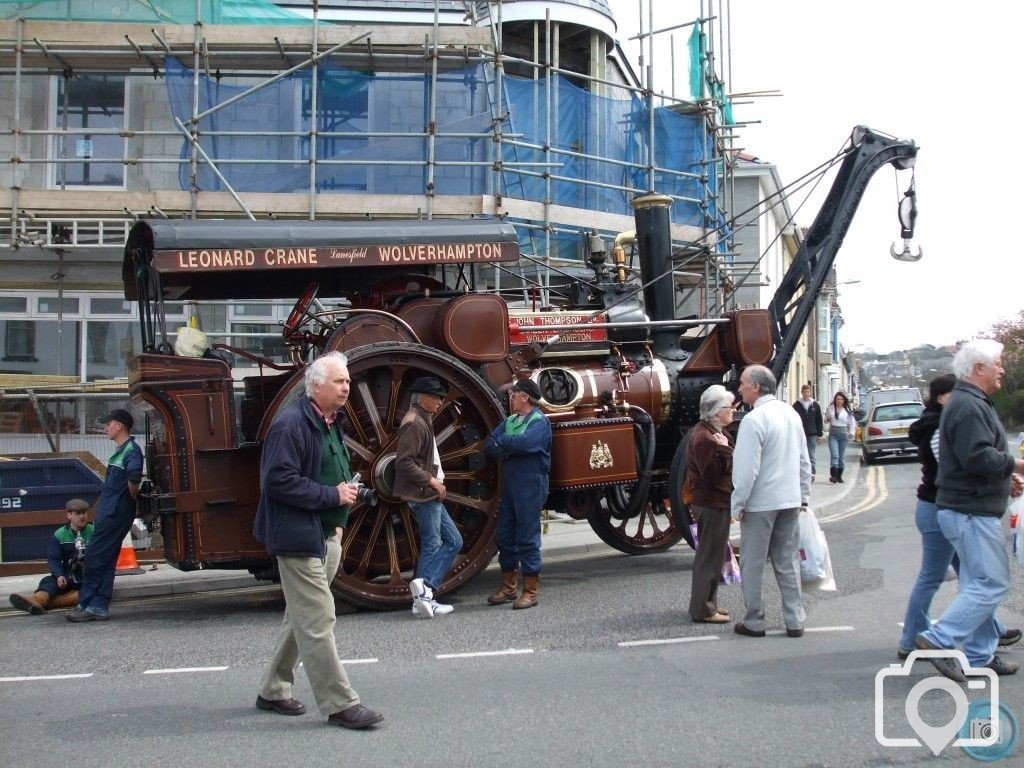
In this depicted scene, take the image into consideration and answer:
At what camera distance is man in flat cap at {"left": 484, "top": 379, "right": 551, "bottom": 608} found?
825 cm

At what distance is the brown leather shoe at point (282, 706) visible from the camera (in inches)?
222

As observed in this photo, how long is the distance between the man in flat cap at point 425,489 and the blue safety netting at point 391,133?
6.48m

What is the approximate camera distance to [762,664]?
6.45 meters

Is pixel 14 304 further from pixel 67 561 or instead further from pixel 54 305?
pixel 67 561

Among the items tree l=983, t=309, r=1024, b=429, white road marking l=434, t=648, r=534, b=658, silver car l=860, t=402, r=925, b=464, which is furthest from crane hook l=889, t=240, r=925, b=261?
tree l=983, t=309, r=1024, b=429

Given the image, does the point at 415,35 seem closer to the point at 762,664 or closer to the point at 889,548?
the point at 889,548

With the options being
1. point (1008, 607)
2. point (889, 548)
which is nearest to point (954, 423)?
point (1008, 607)

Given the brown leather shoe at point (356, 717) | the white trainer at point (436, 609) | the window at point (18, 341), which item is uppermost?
the window at point (18, 341)

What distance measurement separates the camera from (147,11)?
15.1m

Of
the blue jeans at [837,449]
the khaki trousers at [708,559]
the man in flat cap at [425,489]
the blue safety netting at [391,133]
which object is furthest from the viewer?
the blue jeans at [837,449]

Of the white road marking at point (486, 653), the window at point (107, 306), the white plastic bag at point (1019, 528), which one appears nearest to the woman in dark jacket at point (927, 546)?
the white plastic bag at point (1019, 528)

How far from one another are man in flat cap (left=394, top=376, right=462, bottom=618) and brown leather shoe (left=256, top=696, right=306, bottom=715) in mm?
2449

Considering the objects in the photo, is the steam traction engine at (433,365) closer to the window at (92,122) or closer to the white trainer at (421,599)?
the white trainer at (421,599)

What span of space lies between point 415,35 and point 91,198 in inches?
178
